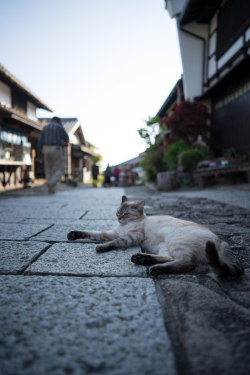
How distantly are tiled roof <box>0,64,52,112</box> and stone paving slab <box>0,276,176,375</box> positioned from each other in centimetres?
848

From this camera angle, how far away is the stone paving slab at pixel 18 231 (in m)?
2.00

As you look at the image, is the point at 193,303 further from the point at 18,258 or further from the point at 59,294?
the point at 18,258

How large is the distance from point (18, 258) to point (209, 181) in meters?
6.80

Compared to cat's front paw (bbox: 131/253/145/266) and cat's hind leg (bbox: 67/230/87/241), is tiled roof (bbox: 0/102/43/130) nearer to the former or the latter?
cat's hind leg (bbox: 67/230/87/241)

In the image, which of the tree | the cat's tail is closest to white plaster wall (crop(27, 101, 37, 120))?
the tree

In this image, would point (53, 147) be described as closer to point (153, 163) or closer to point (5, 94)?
point (5, 94)

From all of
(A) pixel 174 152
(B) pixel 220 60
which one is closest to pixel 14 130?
(A) pixel 174 152

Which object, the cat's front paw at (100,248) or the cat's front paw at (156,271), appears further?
the cat's front paw at (100,248)

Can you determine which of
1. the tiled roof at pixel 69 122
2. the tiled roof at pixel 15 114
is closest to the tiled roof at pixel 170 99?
the tiled roof at pixel 69 122

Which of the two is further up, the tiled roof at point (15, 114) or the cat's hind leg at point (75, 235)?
the tiled roof at point (15, 114)

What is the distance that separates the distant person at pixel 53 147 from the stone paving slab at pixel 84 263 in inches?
225

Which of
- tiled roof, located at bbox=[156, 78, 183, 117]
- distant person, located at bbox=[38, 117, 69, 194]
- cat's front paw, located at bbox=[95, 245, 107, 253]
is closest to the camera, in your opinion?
cat's front paw, located at bbox=[95, 245, 107, 253]

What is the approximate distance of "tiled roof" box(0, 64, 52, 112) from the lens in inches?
308

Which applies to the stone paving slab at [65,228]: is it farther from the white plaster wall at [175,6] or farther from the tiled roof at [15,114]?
the white plaster wall at [175,6]
